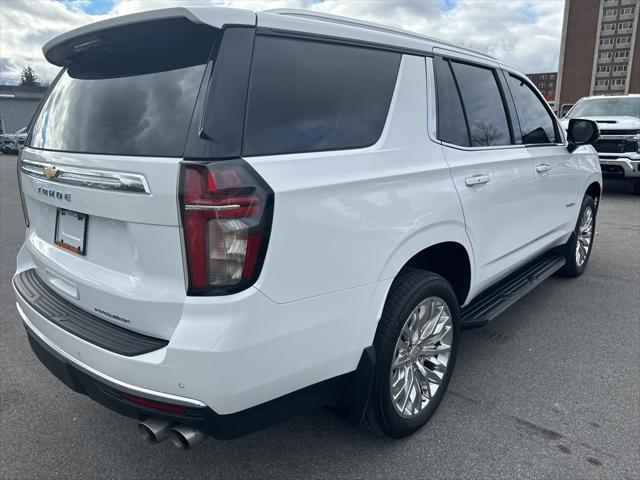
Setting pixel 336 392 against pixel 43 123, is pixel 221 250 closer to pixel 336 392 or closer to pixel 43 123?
pixel 336 392

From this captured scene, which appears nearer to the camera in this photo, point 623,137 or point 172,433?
point 172,433

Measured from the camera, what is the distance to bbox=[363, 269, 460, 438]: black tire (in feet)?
7.43

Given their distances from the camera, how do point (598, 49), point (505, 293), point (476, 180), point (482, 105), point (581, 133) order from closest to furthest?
point (476, 180), point (482, 105), point (505, 293), point (581, 133), point (598, 49)

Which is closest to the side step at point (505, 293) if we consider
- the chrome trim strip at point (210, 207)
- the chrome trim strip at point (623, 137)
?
the chrome trim strip at point (210, 207)

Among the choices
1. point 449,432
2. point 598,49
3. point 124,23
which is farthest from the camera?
point 598,49

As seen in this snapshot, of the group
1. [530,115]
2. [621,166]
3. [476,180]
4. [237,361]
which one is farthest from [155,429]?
[621,166]

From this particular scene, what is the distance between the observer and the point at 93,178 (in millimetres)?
1919

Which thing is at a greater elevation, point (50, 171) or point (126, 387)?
point (50, 171)

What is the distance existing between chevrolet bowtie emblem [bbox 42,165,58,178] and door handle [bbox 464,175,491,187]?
6.62ft

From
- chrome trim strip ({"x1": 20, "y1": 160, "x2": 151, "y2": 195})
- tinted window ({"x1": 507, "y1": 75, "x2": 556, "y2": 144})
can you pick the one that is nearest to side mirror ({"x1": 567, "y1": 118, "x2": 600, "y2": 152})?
tinted window ({"x1": 507, "y1": 75, "x2": 556, "y2": 144})

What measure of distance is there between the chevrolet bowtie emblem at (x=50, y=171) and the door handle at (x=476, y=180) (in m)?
2.02

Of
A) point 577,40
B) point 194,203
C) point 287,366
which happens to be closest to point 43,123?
point 194,203

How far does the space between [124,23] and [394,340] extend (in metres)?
1.74

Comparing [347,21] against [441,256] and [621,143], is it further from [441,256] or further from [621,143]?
[621,143]
